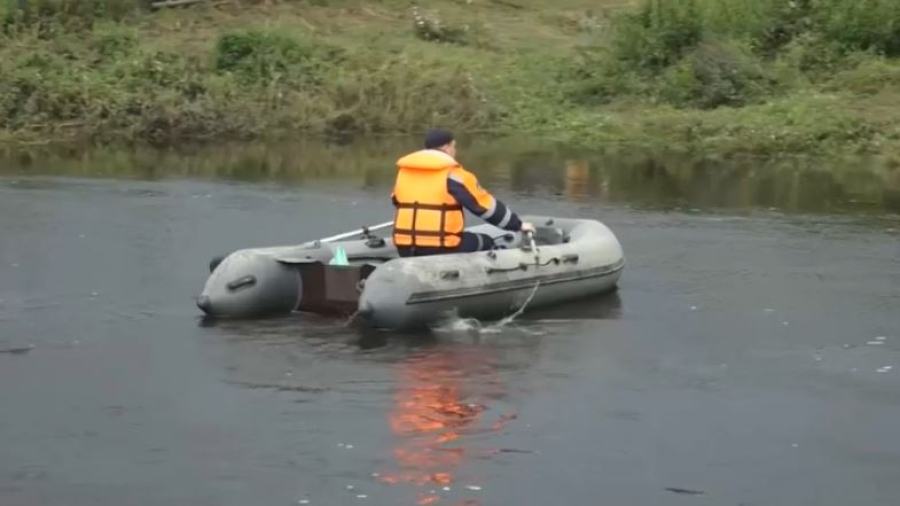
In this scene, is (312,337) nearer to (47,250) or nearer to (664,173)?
(47,250)

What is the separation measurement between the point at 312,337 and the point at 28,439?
3.04 m


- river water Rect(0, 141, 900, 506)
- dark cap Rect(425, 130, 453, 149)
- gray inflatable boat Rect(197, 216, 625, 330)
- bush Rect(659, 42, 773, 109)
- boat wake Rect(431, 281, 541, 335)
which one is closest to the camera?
river water Rect(0, 141, 900, 506)

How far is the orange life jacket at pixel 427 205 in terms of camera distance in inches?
491

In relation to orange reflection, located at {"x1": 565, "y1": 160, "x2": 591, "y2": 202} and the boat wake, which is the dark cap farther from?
orange reflection, located at {"x1": 565, "y1": 160, "x2": 591, "y2": 202}

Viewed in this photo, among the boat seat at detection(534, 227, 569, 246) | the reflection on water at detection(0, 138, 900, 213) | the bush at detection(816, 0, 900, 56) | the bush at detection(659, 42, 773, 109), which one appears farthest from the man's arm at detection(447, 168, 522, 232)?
the bush at detection(816, 0, 900, 56)

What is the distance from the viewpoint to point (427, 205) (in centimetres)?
1247

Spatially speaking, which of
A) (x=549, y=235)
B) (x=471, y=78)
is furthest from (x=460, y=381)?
(x=471, y=78)

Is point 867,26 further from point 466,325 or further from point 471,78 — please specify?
point 466,325

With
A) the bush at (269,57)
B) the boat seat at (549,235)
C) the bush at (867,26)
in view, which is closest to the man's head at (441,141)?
the boat seat at (549,235)

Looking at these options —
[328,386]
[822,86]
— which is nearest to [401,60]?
[822,86]

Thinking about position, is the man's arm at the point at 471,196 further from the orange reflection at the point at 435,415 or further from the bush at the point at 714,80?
the bush at the point at 714,80

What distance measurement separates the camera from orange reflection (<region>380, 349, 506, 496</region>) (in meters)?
8.64

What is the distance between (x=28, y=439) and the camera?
9258 mm

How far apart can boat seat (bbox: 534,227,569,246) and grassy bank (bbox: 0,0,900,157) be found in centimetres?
1224
